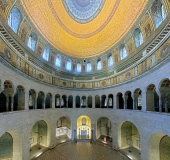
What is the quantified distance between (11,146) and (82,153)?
7.84 metres

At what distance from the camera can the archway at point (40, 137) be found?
1516 cm

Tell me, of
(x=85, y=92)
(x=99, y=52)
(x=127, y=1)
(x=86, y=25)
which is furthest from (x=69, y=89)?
(x=127, y=1)

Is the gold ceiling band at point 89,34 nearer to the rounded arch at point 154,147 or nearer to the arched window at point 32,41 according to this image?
the arched window at point 32,41

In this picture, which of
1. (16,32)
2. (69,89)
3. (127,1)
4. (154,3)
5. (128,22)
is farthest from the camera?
(69,89)

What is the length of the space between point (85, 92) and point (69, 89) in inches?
110

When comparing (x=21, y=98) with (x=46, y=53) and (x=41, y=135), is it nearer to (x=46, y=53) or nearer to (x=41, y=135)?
(x=41, y=135)

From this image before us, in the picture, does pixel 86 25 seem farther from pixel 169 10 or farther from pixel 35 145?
pixel 35 145

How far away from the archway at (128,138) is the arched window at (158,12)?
12.1 meters

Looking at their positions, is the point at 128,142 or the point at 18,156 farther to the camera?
the point at 128,142

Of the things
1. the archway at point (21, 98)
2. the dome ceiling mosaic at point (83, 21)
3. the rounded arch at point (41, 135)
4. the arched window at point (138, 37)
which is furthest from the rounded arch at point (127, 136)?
the dome ceiling mosaic at point (83, 21)

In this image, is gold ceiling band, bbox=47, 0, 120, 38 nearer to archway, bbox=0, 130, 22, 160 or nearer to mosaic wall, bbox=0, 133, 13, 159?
archway, bbox=0, 130, 22, 160

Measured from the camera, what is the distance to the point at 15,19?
11047mm

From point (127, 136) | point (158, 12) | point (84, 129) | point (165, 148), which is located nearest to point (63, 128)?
point (84, 129)

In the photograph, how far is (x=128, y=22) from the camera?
13.5 metres
